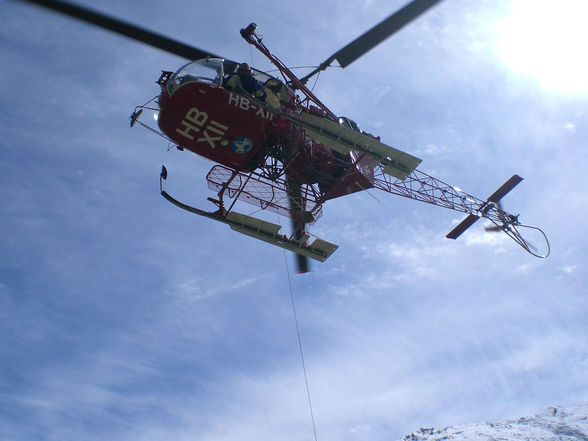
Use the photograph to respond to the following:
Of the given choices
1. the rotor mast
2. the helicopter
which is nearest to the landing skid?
the helicopter

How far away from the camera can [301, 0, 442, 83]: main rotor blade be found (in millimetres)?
15180

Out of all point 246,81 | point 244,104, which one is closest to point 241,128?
point 244,104

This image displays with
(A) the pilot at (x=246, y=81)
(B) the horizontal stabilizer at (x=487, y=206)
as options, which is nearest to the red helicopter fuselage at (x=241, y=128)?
(A) the pilot at (x=246, y=81)

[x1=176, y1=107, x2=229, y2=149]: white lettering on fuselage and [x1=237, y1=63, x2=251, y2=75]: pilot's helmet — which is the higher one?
[x1=237, y1=63, x2=251, y2=75]: pilot's helmet

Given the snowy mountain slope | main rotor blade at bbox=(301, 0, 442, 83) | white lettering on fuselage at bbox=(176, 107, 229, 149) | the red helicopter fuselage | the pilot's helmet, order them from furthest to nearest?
the snowy mountain slope
the pilot's helmet
white lettering on fuselage at bbox=(176, 107, 229, 149)
the red helicopter fuselage
main rotor blade at bbox=(301, 0, 442, 83)

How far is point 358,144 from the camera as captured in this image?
16.3 meters

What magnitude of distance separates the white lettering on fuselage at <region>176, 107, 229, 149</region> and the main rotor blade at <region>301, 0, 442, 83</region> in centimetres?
497

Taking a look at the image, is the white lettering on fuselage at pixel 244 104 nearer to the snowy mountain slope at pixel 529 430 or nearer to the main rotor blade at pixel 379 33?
the main rotor blade at pixel 379 33

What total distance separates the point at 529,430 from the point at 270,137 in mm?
82821

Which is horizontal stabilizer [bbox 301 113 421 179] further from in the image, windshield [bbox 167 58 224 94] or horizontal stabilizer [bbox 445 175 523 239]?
horizontal stabilizer [bbox 445 175 523 239]

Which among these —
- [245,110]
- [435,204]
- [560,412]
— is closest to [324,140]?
[245,110]

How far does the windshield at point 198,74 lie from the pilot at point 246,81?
1.39 feet

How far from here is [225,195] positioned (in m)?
18.0

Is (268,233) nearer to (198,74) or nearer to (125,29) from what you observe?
→ (198,74)
